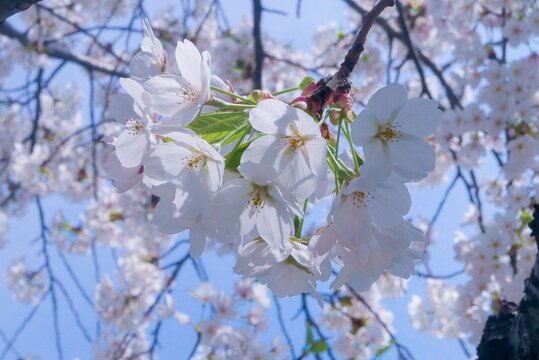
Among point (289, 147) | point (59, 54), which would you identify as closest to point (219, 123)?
point (289, 147)

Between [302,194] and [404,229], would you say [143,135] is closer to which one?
[302,194]

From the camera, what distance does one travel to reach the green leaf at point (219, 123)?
2.68ft

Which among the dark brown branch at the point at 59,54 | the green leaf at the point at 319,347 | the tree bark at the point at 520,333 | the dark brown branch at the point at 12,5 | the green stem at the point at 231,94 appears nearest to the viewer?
the green stem at the point at 231,94

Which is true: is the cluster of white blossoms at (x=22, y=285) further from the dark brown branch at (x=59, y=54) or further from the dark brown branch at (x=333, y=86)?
the dark brown branch at (x=333, y=86)

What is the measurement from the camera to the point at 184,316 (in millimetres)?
3732

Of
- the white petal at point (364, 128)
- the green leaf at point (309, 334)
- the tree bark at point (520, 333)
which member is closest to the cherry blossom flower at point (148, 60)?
the white petal at point (364, 128)

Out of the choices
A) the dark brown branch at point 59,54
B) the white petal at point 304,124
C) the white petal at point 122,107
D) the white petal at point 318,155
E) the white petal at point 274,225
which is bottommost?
the white petal at point 274,225

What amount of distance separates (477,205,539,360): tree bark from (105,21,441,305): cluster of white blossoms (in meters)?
0.40

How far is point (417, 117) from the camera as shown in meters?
0.79

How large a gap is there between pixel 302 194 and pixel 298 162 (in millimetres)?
43

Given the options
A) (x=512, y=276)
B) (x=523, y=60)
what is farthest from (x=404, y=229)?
(x=523, y=60)

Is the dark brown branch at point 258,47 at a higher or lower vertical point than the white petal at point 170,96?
higher

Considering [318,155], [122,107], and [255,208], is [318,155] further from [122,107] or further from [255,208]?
[122,107]

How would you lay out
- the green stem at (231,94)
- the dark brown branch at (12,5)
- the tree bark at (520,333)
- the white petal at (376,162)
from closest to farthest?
the white petal at (376,162), the green stem at (231,94), the dark brown branch at (12,5), the tree bark at (520,333)
